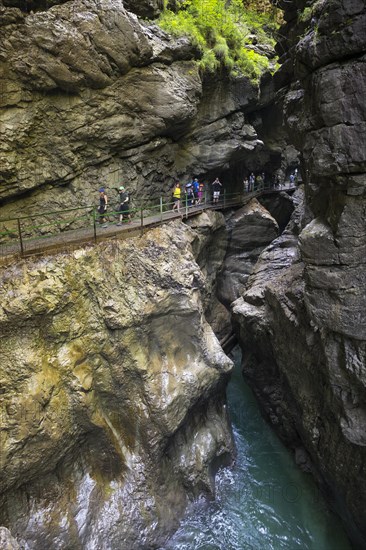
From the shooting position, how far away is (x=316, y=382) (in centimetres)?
1121

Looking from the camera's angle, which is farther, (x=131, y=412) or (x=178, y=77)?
(x=178, y=77)

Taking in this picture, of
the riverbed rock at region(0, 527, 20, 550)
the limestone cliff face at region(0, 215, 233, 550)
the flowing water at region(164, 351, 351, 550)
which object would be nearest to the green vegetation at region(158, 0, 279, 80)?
the limestone cliff face at region(0, 215, 233, 550)

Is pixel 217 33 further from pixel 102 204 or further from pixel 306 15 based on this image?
pixel 102 204

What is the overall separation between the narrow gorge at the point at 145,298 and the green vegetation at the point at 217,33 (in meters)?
0.23

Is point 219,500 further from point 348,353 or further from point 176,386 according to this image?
point 348,353

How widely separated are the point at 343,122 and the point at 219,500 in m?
12.0

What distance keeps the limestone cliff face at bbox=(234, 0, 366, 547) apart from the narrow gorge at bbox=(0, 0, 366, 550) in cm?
5

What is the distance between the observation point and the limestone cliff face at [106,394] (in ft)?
30.3

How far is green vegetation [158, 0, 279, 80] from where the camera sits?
15469 mm

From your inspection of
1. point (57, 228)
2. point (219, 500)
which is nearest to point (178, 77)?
point (57, 228)

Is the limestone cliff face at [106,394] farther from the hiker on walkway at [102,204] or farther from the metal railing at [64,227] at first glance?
the hiker on walkway at [102,204]

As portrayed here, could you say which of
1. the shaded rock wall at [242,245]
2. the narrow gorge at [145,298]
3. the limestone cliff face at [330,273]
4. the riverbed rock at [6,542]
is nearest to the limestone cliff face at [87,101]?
the narrow gorge at [145,298]

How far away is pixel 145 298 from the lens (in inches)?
438

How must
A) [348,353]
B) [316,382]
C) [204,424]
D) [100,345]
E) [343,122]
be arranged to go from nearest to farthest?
[343,122] < [348,353] < [100,345] < [316,382] < [204,424]
